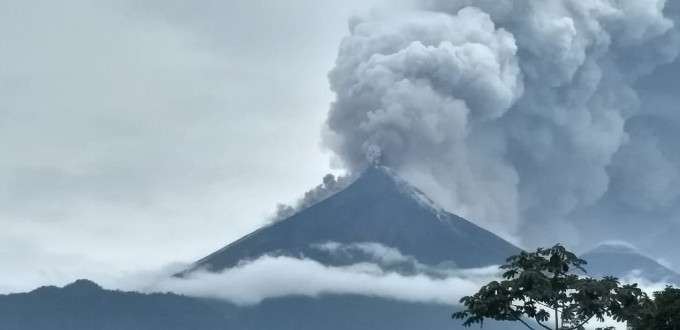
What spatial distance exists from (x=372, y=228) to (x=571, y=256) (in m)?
178

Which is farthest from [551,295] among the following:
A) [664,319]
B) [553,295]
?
[664,319]

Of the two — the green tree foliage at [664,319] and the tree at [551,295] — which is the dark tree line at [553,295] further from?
the green tree foliage at [664,319]

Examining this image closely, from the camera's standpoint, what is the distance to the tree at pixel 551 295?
2088cm

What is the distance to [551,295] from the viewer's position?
20672 mm

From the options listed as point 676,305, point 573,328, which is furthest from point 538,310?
point 676,305

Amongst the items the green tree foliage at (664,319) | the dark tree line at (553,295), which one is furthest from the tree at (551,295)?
the green tree foliage at (664,319)

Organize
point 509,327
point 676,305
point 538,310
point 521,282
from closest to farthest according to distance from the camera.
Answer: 1. point 521,282
2. point 538,310
3. point 676,305
4. point 509,327

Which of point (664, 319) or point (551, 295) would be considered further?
point (664, 319)

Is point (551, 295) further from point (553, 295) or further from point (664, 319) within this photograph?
point (664, 319)

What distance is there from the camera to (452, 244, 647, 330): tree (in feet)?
68.5

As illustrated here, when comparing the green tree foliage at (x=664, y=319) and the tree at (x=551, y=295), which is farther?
the green tree foliage at (x=664, y=319)

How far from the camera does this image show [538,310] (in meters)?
22.5

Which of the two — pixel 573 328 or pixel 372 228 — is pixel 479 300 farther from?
pixel 372 228

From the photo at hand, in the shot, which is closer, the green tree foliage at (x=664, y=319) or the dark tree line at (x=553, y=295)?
the dark tree line at (x=553, y=295)
